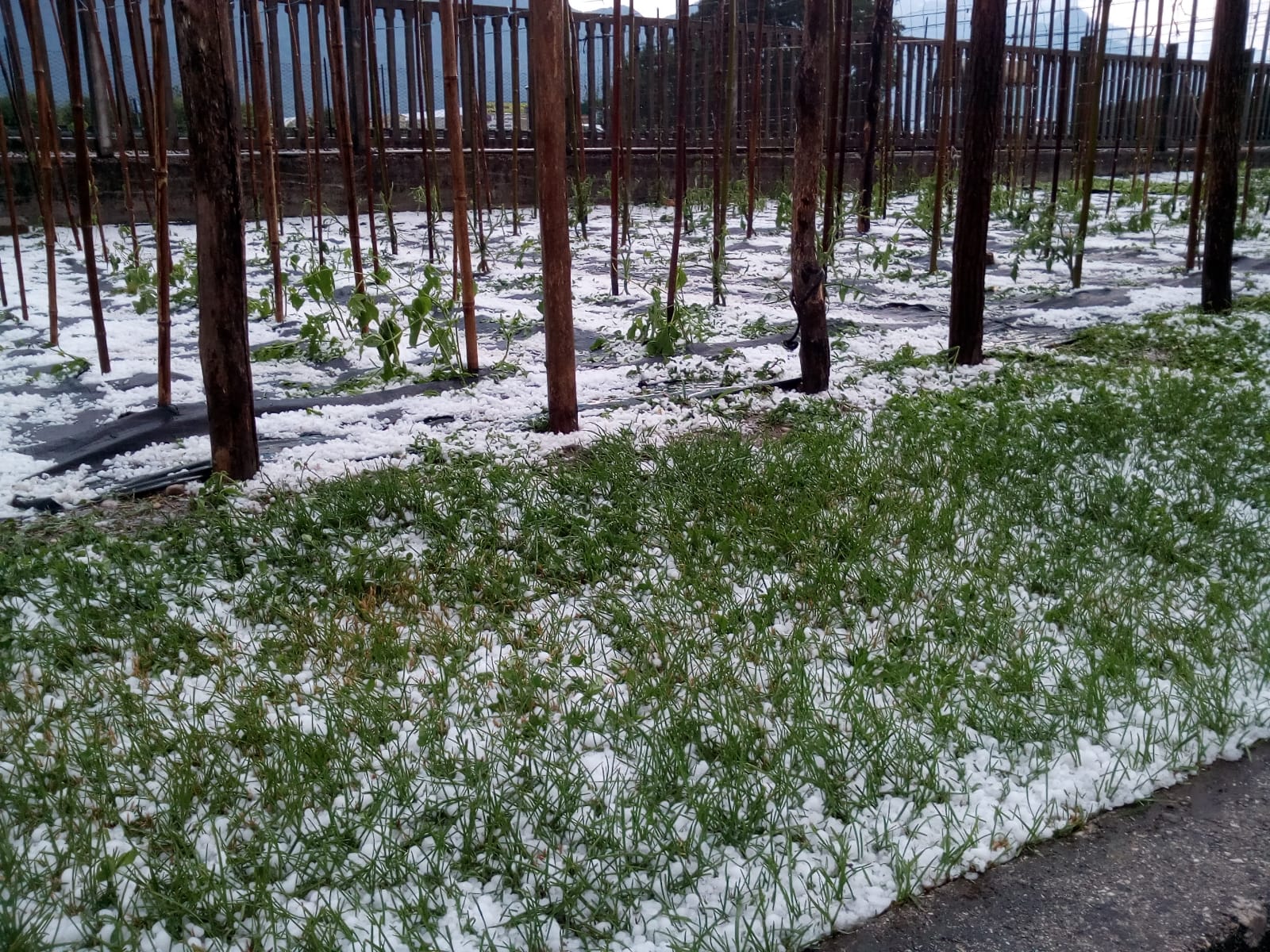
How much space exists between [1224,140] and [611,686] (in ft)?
17.4

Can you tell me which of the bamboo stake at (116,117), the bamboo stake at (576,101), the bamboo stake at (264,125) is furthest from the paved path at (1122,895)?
the bamboo stake at (116,117)

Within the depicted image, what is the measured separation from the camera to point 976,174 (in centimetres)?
475

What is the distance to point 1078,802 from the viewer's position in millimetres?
1842

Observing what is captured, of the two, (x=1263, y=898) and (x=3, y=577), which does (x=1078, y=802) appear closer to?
(x=1263, y=898)

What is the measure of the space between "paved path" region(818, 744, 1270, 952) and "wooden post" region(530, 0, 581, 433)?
256cm

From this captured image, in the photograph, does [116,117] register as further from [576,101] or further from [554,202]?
[554,202]

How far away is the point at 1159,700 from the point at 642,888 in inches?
48.2

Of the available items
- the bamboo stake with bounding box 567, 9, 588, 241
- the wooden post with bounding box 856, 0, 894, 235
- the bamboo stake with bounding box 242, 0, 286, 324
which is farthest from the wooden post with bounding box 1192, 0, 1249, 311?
the bamboo stake with bounding box 242, 0, 286, 324

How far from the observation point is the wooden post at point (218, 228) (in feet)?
9.95

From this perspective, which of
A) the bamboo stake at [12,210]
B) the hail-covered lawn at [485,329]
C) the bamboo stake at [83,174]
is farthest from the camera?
the bamboo stake at [12,210]

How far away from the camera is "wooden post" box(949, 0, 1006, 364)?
4605 mm

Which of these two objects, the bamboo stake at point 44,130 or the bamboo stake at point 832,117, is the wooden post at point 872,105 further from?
the bamboo stake at point 44,130

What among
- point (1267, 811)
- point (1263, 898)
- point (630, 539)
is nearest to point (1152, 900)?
point (1263, 898)

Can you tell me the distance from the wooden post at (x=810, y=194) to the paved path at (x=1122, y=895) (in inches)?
114
